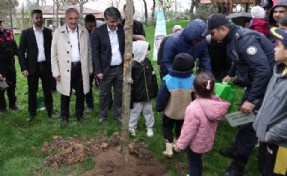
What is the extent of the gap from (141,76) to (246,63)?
5.80 ft

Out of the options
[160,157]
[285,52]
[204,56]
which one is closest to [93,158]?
[160,157]

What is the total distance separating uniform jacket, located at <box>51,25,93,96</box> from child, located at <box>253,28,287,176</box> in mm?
3390

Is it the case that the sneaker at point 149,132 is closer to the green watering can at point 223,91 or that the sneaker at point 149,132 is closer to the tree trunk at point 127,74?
the tree trunk at point 127,74

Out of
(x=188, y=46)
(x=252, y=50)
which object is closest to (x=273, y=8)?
(x=188, y=46)

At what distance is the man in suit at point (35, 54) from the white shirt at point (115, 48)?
4.11ft

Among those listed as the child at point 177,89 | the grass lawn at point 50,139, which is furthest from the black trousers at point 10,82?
the child at point 177,89

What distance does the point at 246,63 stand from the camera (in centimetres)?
383

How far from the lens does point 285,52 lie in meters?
2.81

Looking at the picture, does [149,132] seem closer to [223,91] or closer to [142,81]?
[142,81]

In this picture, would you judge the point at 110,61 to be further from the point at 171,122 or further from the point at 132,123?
the point at 171,122

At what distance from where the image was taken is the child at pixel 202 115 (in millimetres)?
3328

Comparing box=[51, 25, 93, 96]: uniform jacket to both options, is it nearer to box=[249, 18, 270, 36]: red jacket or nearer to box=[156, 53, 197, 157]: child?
box=[156, 53, 197, 157]: child

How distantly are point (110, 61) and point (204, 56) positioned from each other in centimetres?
159

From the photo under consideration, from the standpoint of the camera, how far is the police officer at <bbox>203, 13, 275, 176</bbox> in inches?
140
